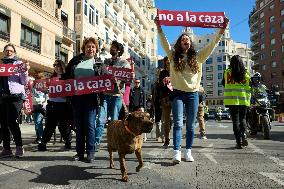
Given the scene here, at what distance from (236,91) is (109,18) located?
37.2 m

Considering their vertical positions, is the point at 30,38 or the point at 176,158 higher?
the point at 30,38

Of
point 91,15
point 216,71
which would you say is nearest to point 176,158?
point 91,15

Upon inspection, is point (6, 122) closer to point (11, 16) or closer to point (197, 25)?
point (197, 25)

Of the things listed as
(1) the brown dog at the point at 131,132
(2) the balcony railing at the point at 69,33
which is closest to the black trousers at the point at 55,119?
(1) the brown dog at the point at 131,132

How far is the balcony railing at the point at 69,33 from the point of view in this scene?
32688 millimetres

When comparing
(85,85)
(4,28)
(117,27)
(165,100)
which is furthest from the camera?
(117,27)

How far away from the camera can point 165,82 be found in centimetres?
895

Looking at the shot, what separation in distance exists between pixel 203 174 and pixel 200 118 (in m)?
6.14

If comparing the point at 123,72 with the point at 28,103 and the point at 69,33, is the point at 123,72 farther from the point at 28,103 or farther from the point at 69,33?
the point at 69,33

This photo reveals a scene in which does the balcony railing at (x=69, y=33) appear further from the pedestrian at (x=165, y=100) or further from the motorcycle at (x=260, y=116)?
the pedestrian at (x=165, y=100)

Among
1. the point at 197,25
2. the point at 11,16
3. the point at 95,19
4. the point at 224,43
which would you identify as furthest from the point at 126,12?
the point at 224,43

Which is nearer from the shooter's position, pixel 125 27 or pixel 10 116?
pixel 10 116

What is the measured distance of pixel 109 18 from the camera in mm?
44000

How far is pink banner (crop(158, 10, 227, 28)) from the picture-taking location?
6.70 metres
